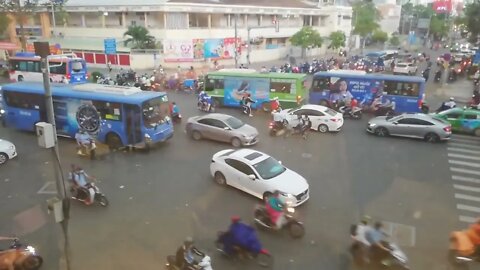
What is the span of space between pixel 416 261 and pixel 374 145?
32.6 feet

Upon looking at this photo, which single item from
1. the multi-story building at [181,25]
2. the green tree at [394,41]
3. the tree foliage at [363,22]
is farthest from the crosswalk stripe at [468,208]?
the green tree at [394,41]

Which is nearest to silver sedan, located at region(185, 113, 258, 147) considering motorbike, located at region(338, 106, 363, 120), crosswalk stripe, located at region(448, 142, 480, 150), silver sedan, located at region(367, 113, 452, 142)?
silver sedan, located at region(367, 113, 452, 142)

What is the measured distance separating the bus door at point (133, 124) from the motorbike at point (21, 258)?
8307 millimetres

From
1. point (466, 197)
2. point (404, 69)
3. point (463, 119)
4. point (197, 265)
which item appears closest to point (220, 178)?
point (197, 265)

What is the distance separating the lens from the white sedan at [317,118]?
69.4 feet

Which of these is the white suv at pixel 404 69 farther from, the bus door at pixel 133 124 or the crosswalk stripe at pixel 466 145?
the bus door at pixel 133 124

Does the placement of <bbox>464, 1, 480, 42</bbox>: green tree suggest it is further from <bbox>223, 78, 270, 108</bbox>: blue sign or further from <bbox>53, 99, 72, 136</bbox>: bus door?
<bbox>53, 99, 72, 136</bbox>: bus door

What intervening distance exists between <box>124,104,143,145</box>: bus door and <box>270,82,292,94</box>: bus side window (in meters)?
11.2

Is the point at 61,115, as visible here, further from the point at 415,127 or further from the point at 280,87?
the point at 415,127

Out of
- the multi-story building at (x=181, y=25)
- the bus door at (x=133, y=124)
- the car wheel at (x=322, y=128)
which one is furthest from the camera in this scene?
the multi-story building at (x=181, y=25)

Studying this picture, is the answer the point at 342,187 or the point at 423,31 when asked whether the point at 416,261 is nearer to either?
the point at 342,187

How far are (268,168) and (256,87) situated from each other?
Result: 45.6 feet

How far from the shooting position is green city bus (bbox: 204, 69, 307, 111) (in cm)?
2589

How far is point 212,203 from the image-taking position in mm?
12906
